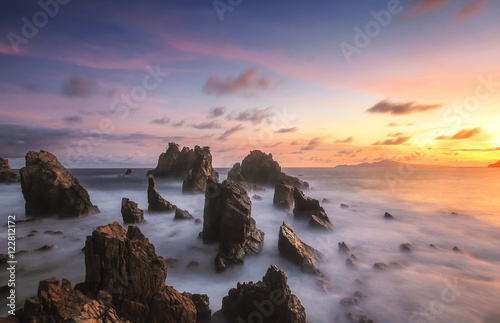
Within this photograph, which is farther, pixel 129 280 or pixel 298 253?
pixel 298 253

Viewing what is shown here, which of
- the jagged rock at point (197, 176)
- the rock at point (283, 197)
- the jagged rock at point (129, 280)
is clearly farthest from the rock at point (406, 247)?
the jagged rock at point (197, 176)

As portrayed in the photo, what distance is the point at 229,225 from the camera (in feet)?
51.4

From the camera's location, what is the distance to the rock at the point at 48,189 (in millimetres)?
22875

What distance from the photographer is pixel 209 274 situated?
1405 cm

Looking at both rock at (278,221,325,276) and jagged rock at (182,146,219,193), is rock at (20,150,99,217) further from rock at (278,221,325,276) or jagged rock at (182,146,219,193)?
rock at (278,221,325,276)

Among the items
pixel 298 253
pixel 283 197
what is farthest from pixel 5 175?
pixel 298 253

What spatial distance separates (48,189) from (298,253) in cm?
2500

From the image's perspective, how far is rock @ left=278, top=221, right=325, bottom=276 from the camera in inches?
583

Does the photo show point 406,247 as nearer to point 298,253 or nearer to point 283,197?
point 298,253

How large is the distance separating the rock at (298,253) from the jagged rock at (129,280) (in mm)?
8476

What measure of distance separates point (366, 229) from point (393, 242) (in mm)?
3781

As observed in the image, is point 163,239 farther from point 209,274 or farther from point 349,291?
point 349,291

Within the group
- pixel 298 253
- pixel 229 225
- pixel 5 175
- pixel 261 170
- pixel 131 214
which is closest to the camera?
pixel 298 253

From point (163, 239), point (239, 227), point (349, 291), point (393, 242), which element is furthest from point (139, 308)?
point (393, 242)
